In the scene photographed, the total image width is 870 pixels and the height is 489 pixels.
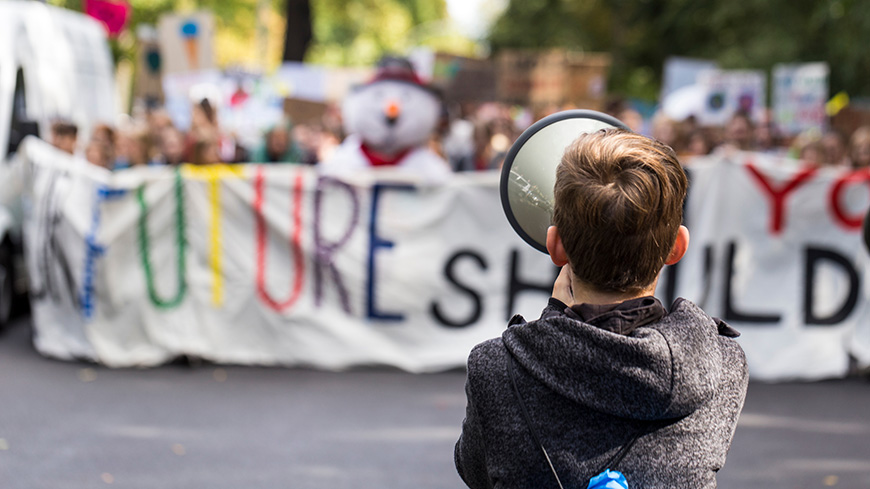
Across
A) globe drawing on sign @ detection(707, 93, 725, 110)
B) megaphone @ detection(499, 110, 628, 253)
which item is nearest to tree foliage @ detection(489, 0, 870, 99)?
globe drawing on sign @ detection(707, 93, 725, 110)

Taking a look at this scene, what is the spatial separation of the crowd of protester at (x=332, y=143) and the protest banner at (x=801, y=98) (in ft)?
0.95

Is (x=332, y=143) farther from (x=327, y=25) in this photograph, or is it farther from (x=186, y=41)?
(x=327, y=25)

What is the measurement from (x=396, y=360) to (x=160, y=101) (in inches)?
356

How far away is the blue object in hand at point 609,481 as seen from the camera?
1.45m

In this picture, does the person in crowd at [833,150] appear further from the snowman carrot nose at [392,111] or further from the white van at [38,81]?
the white van at [38,81]

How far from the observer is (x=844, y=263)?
6.51 metres

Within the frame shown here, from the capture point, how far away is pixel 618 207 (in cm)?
146

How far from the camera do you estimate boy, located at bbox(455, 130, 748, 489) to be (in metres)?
1.48

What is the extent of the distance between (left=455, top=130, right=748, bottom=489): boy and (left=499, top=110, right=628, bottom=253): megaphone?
22cm

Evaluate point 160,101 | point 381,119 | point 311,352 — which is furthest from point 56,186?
point 160,101

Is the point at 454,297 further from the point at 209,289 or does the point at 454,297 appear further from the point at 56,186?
the point at 56,186

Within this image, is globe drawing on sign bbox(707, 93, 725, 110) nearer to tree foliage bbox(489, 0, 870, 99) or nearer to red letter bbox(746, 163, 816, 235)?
red letter bbox(746, 163, 816, 235)

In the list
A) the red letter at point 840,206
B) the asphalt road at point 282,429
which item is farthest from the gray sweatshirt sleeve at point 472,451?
the red letter at point 840,206

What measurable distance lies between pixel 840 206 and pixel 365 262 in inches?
128
